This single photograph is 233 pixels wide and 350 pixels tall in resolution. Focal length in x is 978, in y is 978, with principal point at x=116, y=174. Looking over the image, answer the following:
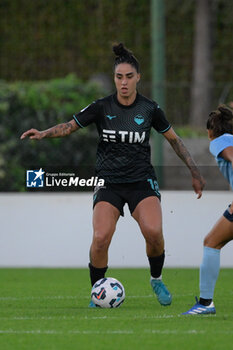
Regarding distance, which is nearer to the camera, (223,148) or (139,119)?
(223,148)

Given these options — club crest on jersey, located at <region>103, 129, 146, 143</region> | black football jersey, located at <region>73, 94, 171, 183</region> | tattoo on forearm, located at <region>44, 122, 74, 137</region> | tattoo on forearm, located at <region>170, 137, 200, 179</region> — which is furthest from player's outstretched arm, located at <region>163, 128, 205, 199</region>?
tattoo on forearm, located at <region>44, 122, 74, 137</region>

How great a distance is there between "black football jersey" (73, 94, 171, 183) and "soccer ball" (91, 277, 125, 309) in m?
0.89

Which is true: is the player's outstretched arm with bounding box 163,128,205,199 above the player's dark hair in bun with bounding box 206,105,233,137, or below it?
below

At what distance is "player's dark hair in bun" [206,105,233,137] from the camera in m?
7.72

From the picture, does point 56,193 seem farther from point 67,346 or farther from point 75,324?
point 67,346

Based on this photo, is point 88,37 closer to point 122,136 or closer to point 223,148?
point 122,136

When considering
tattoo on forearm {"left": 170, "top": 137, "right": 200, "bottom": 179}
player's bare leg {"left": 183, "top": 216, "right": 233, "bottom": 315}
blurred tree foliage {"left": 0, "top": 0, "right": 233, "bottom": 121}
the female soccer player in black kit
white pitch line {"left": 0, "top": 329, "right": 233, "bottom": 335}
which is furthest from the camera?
blurred tree foliage {"left": 0, "top": 0, "right": 233, "bottom": 121}

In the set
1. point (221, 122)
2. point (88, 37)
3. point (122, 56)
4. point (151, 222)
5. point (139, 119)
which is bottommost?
point (88, 37)

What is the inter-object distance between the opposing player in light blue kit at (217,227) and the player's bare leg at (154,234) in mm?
729

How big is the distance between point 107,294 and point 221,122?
70.7 inches

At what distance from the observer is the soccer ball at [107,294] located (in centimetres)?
834

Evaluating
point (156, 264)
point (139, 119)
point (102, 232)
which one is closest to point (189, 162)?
point (139, 119)

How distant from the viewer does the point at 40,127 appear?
18234mm

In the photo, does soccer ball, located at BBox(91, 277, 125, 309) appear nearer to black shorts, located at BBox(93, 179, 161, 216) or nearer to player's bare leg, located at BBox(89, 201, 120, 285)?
player's bare leg, located at BBox(89, 201, 120, 285)
